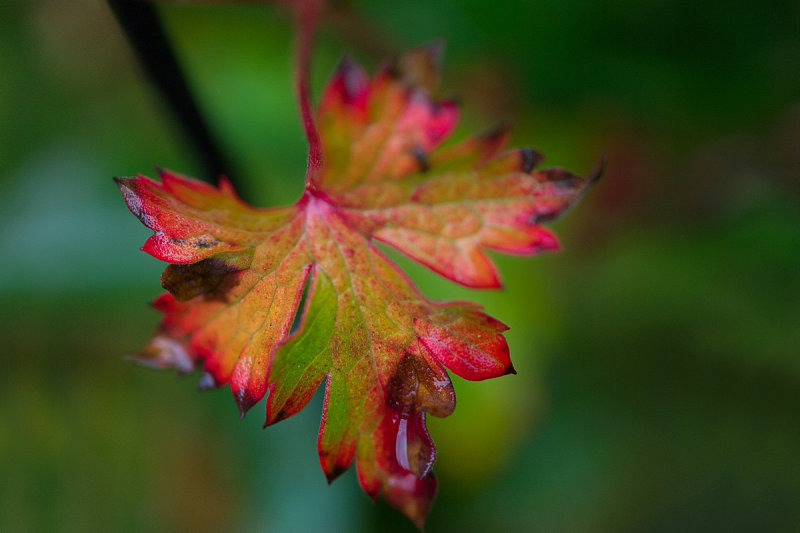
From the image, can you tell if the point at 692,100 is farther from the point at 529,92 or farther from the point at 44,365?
the point at 44,365

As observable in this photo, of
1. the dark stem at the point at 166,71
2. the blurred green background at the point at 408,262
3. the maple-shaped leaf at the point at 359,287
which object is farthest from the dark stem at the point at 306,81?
the blurred green background at the point at 408,262

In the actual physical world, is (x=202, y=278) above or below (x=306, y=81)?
below

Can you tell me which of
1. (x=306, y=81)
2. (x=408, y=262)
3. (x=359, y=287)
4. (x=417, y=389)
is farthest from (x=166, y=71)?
(x=408, y=262)

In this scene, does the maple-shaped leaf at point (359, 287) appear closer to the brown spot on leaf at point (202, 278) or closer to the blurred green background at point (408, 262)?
the brown spot on leaf at point (202, 278)

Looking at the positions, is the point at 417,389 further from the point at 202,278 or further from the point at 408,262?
the point at 408,262

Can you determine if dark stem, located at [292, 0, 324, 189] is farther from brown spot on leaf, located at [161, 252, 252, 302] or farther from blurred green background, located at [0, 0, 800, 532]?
blurred green background, located at [0, 0, 800, 532]

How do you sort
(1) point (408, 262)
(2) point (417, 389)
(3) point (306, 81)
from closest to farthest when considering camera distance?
(2) point (417, 389) < (3) point (306, 81) < (1) point (408, 262)

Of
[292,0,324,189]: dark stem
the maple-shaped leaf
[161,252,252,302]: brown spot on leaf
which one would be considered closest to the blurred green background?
[292,0,324,189]: dark stem
